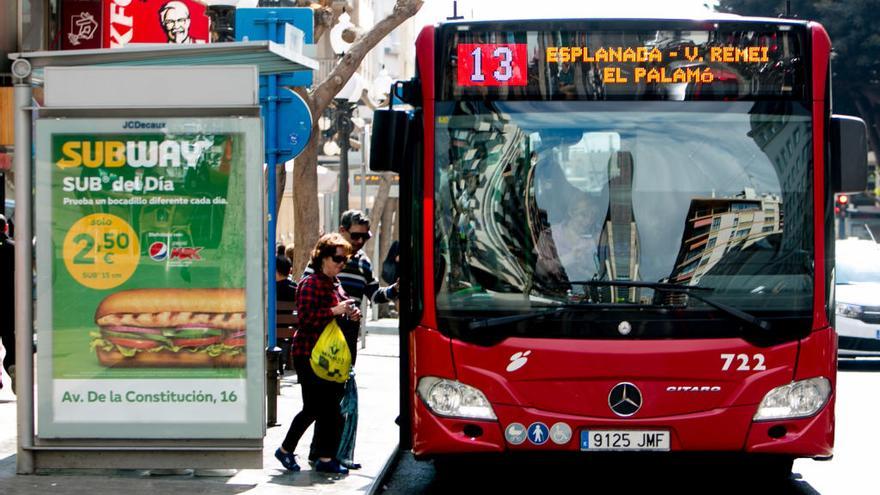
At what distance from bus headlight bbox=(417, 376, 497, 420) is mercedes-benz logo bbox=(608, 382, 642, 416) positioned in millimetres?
632

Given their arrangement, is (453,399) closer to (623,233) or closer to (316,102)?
(623,233)

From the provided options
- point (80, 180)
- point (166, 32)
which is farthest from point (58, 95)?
point (166, 32)

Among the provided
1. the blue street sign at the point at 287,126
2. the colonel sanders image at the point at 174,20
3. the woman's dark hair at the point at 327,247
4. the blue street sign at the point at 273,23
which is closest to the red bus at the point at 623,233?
the woman's dark hair at the point at 327,247

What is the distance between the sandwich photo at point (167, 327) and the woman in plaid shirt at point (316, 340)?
0.71 metres

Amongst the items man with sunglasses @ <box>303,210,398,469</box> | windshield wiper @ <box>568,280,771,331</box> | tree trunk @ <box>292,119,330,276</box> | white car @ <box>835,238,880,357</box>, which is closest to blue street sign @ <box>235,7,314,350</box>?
man with sunglasses @ <box>303,210,398,469</box>

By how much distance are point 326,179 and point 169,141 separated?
23.3 m

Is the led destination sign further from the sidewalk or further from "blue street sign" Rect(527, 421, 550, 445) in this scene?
the sidewalk

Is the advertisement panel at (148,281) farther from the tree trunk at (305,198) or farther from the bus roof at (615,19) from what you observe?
the tree trunk at (305,198)

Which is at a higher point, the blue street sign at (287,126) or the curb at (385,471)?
the blue street sign at (287,126)

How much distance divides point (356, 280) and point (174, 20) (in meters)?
5.41

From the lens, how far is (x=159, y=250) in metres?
8.85

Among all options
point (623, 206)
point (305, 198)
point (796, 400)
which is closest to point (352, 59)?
point (305, 198)

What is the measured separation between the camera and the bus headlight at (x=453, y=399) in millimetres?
8562

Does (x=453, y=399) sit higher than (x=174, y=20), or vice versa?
(x=174, y=20)
